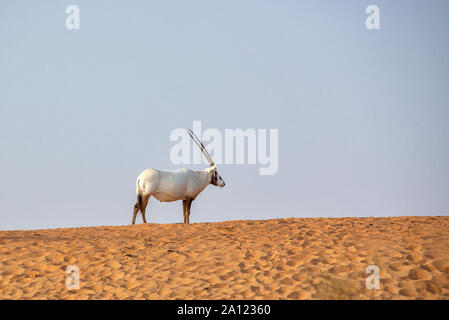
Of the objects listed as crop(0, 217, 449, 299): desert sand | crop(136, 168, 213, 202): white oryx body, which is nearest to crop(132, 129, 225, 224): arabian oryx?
crop(136, 168, 213, 202): white oryx body

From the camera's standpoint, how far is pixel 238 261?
10117 mm

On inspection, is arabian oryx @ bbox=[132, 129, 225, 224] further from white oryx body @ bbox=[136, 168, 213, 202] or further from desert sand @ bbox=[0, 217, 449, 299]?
desert sand @ bbox=[0, 217, 449, 299]

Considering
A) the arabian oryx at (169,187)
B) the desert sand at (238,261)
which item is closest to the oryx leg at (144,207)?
the arabian oryx at (169,187)

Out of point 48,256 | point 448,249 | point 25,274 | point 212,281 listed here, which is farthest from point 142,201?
point 448,249

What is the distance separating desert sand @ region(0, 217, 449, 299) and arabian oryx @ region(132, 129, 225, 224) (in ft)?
7.53

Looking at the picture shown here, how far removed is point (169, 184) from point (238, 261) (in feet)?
21.1

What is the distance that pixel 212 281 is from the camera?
9.16m

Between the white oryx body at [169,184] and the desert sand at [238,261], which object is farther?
the white oryx body at [169,184]

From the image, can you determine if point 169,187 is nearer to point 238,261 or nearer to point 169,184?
point 169,184

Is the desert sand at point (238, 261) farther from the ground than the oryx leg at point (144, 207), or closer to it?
closer to it

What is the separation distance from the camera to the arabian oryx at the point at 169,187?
15.9 meters

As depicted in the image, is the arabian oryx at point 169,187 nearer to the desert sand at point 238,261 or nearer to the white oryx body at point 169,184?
the white oryx body at point 169,184

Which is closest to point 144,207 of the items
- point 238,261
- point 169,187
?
point 169,187

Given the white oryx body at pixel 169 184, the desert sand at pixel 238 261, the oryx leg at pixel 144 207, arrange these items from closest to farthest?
the desert sand at pixel 238 261, the oryx leg at pixel 144 207, the white oryx body at pixel 169 184
